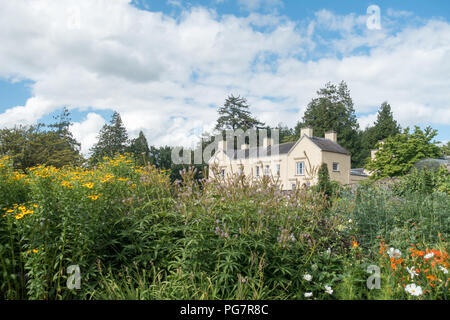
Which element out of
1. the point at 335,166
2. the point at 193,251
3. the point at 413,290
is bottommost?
the point at 413,290

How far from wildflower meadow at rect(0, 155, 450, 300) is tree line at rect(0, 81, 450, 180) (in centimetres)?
1377

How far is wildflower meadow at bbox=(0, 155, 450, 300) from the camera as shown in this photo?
3.35 metres

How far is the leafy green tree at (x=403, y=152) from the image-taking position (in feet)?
94.1

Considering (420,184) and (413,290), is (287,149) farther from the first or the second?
(413,290)

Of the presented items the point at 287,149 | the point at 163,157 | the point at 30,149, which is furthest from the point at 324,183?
the point at 163,157

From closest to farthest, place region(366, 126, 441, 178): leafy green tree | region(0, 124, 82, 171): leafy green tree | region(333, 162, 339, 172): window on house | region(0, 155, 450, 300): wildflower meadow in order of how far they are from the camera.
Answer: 1. region(0, 155, 450, 300): wildflower meadow
2. region(0, 124, 82, 171): leafy green tree
3. region(366, 126, 441, 178): leafy green tree
4. region(333, 162, 339, 172): window on house

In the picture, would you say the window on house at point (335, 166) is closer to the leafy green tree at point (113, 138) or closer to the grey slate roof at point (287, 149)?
the grey slate roof at point (287, 149)

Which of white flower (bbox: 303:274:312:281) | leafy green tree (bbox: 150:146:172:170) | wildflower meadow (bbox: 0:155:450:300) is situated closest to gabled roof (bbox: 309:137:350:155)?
leafy green tree (bbox: 150:146:172:170)

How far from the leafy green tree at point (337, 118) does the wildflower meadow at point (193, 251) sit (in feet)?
146

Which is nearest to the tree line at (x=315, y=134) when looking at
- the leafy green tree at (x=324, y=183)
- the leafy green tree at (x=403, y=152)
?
the leafy green tree at (x=403, y=152)

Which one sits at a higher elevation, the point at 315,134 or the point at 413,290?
the point at 315,134

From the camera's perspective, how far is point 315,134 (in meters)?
49.0

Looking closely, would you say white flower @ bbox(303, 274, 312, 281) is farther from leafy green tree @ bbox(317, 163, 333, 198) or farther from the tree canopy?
the tree canopy

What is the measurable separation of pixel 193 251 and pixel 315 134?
4788 cm
